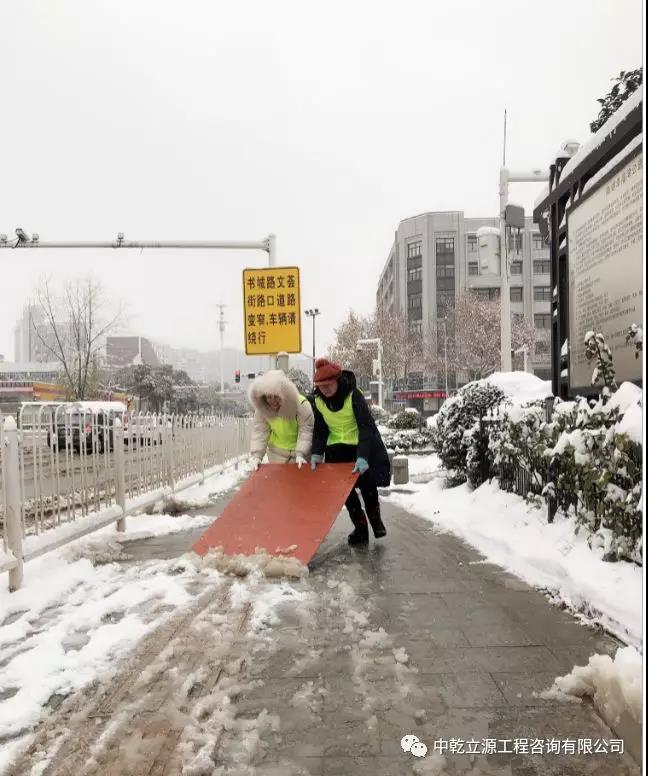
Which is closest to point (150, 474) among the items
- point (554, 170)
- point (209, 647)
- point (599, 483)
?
point (209, 647)

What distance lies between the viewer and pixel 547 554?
480 centimetres

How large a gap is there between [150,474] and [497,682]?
19.9 ft

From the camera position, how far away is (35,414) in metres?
5.26

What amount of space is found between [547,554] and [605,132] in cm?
423

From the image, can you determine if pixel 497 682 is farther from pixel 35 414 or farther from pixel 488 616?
pixel 35 414

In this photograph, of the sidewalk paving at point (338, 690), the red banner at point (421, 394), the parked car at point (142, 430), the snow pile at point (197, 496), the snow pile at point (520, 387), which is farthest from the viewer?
the red banner at point (421, 394)

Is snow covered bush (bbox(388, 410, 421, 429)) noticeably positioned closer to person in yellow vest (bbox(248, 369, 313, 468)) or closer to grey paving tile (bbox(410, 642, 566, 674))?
person in yellow vest (bbox(248, 369, 313, 468))

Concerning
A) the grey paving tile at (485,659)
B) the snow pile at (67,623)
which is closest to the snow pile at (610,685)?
the grey paving tile at (485,659)

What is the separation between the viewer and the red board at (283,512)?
5.20 m

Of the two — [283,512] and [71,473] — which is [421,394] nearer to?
[283,512]

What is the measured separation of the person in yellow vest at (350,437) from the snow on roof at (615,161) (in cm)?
319

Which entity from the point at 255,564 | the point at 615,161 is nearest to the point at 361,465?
the point at 255,564

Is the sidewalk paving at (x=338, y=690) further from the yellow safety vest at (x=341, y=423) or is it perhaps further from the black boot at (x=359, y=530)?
the yellow safety vest at (x=341, y=423)

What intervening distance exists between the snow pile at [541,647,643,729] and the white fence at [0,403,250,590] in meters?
3.54
